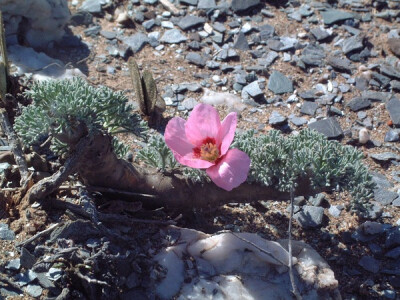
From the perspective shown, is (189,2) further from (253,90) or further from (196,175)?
(196,175)

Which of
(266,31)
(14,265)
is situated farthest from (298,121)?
(14,265)

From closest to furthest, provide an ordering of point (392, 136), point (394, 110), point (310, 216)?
point (310, 216) → point (392, 136) → point (394, 110)

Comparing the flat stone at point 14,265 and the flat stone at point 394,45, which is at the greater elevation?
the flat stone at point 14,265

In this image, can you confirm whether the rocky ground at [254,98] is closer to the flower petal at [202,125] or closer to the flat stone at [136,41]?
the flat stone at [136,41]

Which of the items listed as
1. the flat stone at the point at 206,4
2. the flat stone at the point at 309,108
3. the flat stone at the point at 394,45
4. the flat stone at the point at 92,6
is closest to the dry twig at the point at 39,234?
the flat stone at the point at 309,108

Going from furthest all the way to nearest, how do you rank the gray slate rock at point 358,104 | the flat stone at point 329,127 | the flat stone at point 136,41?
the flat stone at point 136,41
the gray slate rock at point 358,104
the flat stone at point 329,127

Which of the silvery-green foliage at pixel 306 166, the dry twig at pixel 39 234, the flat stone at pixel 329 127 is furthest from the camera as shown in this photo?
the flat stone at pixel 329 127

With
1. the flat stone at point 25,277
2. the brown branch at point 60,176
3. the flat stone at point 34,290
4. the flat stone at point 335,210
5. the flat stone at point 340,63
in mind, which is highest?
the brown branch at point 60,176
